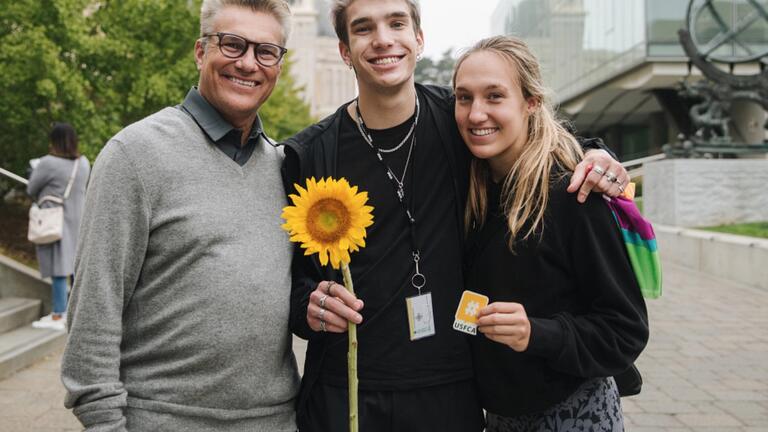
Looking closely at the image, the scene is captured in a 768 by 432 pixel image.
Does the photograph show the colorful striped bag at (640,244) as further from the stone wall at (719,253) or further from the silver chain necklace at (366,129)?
the stone wall at (719,253)

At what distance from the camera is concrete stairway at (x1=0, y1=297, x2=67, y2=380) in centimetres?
655

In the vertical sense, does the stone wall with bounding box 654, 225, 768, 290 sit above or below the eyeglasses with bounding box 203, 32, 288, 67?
below

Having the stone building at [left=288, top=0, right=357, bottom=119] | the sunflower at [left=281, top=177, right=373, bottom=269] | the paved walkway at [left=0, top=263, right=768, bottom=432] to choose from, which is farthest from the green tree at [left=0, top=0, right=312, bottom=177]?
the stone building at [left=288, top=0, right=357, bottom=119]

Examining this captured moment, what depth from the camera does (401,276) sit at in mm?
2521

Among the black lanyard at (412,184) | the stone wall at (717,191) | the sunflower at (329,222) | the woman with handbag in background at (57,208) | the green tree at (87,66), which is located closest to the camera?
the sunflower at (329,222)

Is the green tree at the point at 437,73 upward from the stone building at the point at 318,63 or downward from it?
downward

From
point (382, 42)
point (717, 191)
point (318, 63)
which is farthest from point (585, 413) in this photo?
point (318, 63)

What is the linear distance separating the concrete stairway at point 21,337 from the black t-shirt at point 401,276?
517 centimetres

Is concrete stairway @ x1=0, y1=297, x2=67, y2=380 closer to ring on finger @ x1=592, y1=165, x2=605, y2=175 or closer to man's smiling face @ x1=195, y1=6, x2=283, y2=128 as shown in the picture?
man's smiling face @ x1=195, y1=6, x2=283, y2=128

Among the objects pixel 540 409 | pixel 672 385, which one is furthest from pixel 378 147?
pixel 672 385

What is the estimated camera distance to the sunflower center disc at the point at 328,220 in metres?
2.06

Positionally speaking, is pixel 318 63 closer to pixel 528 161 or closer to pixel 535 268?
pixel 528 161

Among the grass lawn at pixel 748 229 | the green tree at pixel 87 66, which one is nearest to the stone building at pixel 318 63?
the green tree at pixel 87 66

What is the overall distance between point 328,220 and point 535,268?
2.52 feet
